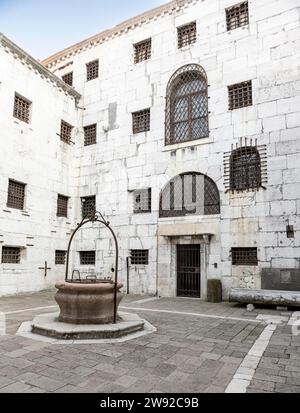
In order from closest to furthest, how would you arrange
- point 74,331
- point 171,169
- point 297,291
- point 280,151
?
point 74,331
point 297,291
point 280,151
point 171,169

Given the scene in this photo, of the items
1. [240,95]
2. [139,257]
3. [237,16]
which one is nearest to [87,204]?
[139,257]

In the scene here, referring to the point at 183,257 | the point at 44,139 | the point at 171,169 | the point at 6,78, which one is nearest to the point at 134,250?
the point at 183,257

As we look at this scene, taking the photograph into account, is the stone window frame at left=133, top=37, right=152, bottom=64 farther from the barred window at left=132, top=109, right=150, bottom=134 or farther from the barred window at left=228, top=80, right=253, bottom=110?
the barred window at left=228, top=80, right=253, bottom=110

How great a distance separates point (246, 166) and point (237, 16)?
635 cm

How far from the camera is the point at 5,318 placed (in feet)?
25.2

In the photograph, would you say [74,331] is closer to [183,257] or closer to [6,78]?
[183,257]

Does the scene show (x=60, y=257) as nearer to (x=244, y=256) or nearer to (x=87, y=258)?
(x=87, y=258)

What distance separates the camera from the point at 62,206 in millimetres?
15289

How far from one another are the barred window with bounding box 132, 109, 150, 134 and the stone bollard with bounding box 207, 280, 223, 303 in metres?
7.23

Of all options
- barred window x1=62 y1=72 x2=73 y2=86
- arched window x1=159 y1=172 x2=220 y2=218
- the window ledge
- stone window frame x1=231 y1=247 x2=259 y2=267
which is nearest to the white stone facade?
the window ledge

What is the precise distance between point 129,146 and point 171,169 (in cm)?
248

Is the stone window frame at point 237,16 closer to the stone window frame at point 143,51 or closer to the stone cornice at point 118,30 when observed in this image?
the stone cornice at point 118,30

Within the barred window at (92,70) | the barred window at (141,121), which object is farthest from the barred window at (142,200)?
the barred window at (92,70)

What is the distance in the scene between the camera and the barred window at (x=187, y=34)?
14008 mm
